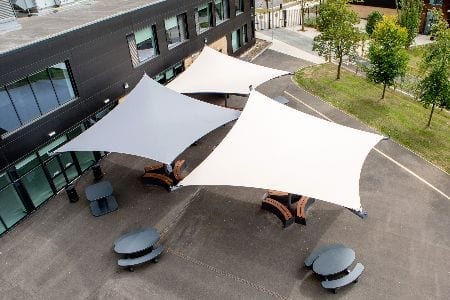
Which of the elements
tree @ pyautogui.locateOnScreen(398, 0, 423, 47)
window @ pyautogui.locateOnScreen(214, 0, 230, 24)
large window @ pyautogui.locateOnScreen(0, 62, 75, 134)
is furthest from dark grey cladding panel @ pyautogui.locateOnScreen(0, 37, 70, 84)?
tree @ pyautogui.locateOnScreen(398, 0, 423, 47)

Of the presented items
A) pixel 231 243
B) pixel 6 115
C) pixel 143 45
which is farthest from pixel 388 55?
pixel 6 115

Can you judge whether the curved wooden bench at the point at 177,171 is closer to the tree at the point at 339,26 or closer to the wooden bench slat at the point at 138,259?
the wooden bench slat at the point at 138,259

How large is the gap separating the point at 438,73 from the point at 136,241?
17.0m

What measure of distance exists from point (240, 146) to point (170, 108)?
15.1 feet

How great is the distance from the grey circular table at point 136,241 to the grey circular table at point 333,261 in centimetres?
582

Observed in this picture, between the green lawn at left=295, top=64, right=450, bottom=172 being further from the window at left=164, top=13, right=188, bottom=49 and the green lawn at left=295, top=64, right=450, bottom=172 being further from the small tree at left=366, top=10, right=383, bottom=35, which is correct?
the small tree at left=366, top=10, right=383, bottom=35

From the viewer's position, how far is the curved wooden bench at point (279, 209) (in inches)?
600

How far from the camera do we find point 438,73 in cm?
2003

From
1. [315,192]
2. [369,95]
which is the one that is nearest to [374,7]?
[369,95]

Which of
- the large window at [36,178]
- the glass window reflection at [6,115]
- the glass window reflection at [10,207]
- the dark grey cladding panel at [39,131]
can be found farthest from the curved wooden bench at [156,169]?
the glass window reflection at [6,115]

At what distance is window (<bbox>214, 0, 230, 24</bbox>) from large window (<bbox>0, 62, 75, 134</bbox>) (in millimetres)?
14738

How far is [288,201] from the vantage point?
1588cm

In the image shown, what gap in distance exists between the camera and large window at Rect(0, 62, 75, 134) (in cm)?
1555

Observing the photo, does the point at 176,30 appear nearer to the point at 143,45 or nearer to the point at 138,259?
the point at 143,45
